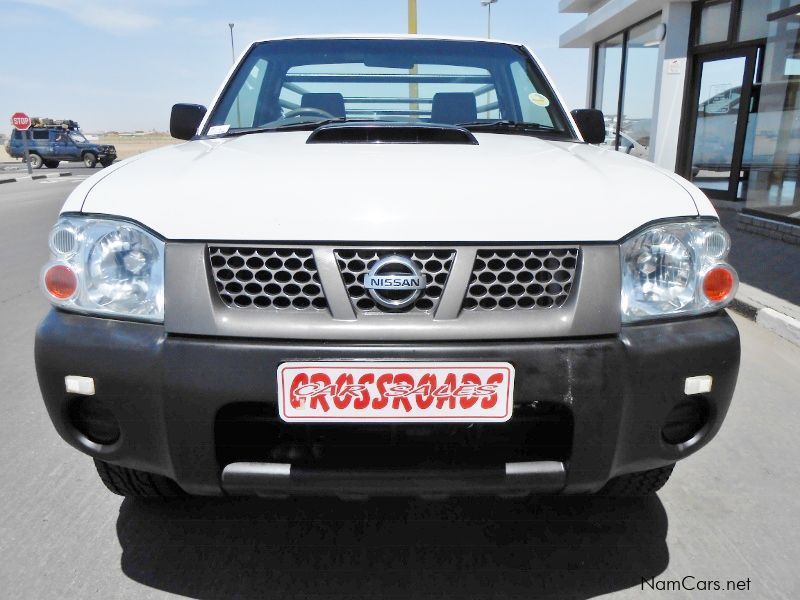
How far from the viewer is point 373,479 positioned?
160cm

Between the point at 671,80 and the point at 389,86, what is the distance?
10.5 metres

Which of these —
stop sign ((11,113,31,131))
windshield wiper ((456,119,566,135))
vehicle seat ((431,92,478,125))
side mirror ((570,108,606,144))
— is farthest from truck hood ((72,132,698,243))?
stop sign ((11,113,31,131))

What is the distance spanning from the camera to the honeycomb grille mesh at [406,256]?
Result: 5.17 feet

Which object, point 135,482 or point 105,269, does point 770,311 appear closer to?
point 135,482

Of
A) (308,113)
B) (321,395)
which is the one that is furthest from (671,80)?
(321,395)

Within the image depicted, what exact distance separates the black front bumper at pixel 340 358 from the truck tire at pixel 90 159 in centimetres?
3131

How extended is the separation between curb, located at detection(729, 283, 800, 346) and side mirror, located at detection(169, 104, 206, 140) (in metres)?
3.74

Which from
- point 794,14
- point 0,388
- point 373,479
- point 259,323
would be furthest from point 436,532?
point 794,14

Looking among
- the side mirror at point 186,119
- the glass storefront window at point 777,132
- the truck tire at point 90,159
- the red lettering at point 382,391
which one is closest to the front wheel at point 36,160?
the truck tire at point 90,159

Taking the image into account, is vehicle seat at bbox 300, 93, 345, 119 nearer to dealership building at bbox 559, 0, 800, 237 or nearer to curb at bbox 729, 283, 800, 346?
curb at bbox 729, 283, 800, 346

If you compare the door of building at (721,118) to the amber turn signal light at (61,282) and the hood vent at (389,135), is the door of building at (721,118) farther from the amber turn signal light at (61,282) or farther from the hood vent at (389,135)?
the amber turn signal light at (61,282)

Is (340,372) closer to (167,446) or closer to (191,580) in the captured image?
(167,446)

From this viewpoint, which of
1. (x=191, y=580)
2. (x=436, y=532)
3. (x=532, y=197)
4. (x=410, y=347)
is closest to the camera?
(x=410, y=347)

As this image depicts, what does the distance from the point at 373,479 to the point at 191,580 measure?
2.25ft
